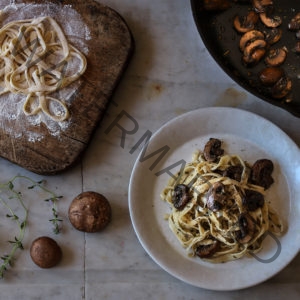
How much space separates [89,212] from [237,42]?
3.44 feet

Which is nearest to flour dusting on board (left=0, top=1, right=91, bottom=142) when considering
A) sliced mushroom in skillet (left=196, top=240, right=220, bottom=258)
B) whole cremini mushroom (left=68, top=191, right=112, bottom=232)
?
whole cremini mushroom (left=68, top=191, right=112, bottom=232)

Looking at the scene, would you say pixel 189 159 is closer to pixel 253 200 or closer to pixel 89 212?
pixel 253 200

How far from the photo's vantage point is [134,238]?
2.21 metres

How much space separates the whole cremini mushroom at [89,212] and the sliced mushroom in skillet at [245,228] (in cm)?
60

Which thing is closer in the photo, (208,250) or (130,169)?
(208,250)

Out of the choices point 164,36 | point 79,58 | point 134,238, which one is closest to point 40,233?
point 134,238

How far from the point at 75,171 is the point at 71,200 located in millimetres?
139

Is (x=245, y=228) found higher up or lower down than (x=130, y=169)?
higher up

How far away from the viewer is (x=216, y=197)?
2.00 metres

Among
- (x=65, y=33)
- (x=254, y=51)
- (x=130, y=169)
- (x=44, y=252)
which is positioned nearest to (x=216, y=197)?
(x=130, y=169)

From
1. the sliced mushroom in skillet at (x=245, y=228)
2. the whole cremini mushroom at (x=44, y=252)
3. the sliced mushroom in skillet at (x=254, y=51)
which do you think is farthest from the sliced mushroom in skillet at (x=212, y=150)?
the whole cremini mushroom at (x=44, y=252)

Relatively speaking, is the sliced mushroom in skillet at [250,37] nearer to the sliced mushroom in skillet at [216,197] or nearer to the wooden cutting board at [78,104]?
the wooden cutting board at [78,104]

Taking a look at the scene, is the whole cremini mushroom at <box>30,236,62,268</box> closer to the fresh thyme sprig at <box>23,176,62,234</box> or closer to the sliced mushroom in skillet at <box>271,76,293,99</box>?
the fresh thyme sprig at <box>23,176,62,234</box>

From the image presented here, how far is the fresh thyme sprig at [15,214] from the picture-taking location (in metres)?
2.20
